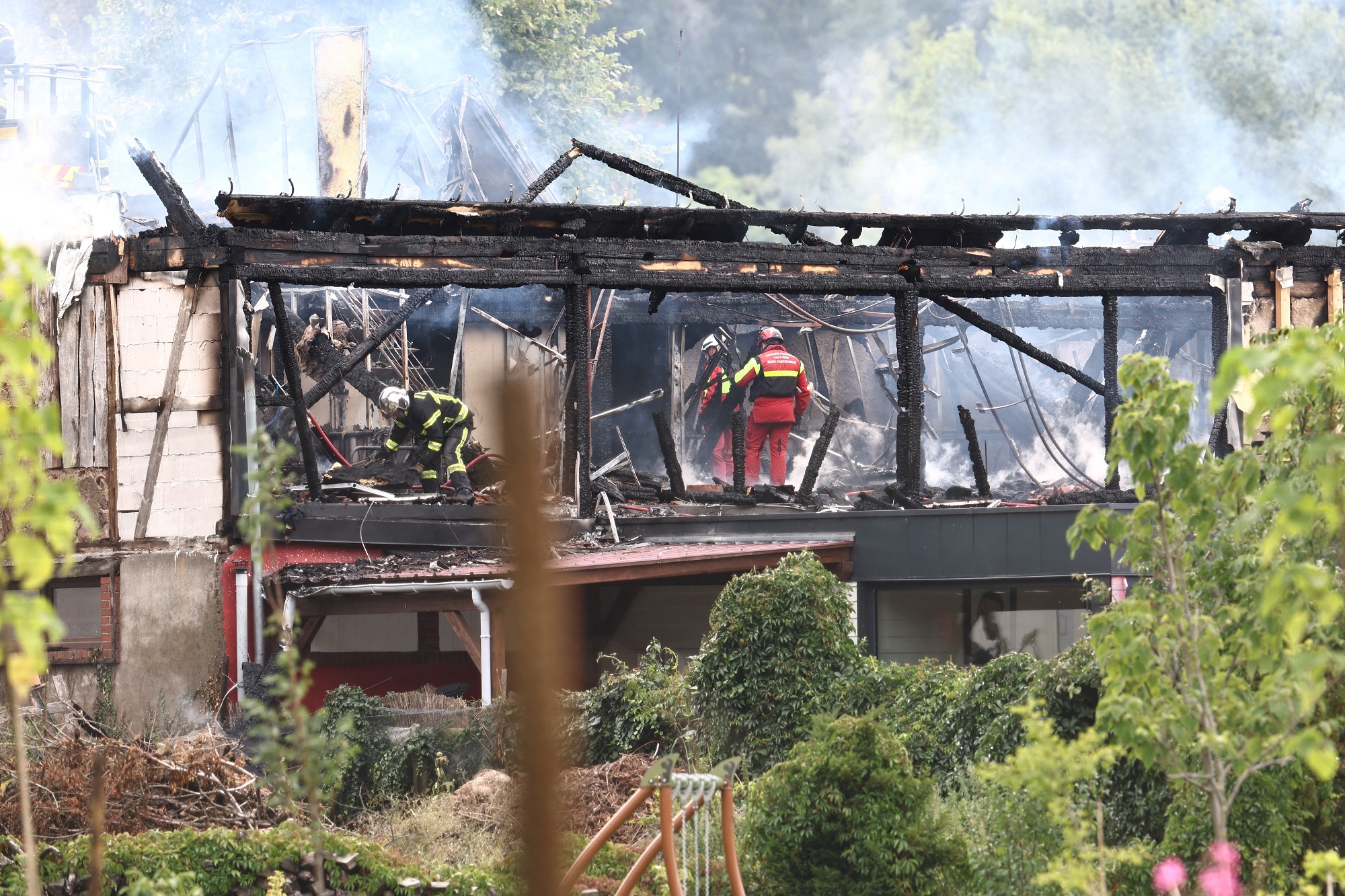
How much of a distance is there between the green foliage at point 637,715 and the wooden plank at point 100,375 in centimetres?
577

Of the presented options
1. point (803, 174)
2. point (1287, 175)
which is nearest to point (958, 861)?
point (1287, 175)

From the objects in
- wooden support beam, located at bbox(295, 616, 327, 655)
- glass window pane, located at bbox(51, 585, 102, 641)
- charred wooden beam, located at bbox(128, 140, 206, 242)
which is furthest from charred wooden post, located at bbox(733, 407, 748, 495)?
glass window pane, located at bbox(51, 585, 102, 641)

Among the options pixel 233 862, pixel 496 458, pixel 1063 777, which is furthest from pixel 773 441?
pixel 1063 777

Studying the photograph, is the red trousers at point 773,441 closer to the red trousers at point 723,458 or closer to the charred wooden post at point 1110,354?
the red trousers at point 723,458

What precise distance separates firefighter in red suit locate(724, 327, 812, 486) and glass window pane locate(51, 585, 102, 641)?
7813mm

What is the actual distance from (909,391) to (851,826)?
7.75m

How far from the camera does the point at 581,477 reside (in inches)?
554

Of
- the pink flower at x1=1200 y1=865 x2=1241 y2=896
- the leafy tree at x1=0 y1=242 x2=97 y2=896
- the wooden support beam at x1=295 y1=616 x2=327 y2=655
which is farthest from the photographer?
the wooden support beam at x1=295 y1=616 x2=327 y2=655

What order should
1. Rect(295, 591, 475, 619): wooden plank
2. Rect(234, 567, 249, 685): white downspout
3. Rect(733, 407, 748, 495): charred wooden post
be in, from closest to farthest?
Rect(295, 591, 475, 619): wooden plank < Rect(234, 567, 249, 685): white downspout < Rect(733, 407, 748, 495): charred wooden post

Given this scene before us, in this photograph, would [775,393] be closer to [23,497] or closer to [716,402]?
[716,402]

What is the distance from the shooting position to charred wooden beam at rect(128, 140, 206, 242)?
43.4ft

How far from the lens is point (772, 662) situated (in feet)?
35.1

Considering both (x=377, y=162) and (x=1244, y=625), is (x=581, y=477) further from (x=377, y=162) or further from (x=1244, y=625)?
(x=377, y=162)

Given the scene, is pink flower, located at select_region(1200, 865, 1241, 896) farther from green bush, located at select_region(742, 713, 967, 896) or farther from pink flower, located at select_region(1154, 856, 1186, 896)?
green bush, located at select_region(742, 713, 967, 896)
